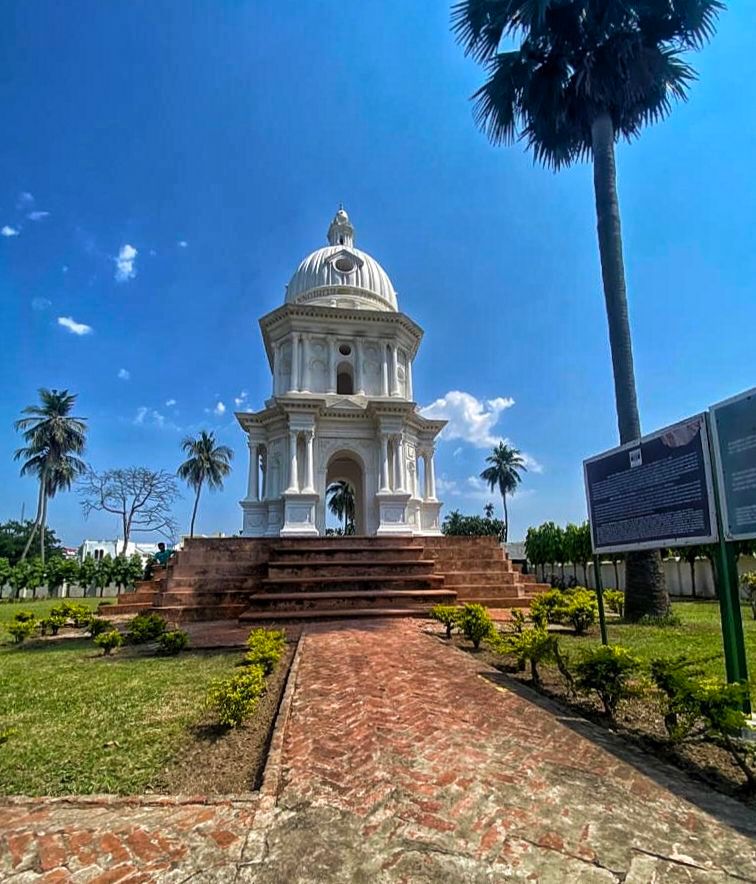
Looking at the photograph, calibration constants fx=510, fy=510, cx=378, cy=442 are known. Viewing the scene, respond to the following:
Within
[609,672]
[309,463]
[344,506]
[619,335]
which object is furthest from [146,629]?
[344,506]

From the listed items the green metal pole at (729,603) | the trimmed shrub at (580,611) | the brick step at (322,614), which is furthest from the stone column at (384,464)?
the green metal pole at (729,603)

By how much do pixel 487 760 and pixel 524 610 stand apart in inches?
391

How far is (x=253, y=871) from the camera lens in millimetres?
2482

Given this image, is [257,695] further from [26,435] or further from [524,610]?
[26,435]

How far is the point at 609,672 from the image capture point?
4855 millimetres

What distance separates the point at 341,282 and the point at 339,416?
7913 mm

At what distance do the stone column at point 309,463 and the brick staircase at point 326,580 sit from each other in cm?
423

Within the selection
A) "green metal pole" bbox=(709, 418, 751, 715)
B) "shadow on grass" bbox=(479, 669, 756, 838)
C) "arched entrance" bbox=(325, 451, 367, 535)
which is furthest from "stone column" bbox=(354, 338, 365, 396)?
"green metal pole" bbox=(709, 418, 751, 715)

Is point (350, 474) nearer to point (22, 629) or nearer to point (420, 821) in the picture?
point (22, 629)

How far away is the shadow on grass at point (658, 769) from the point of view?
3061 millimetres

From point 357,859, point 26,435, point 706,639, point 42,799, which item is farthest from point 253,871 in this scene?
point 26,435

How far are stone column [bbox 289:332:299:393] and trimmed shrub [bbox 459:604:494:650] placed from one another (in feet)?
49.4

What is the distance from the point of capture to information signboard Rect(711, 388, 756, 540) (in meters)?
4.41

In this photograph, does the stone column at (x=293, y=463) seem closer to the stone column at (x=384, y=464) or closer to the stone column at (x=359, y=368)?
the stone column at (x=384, y=464)
